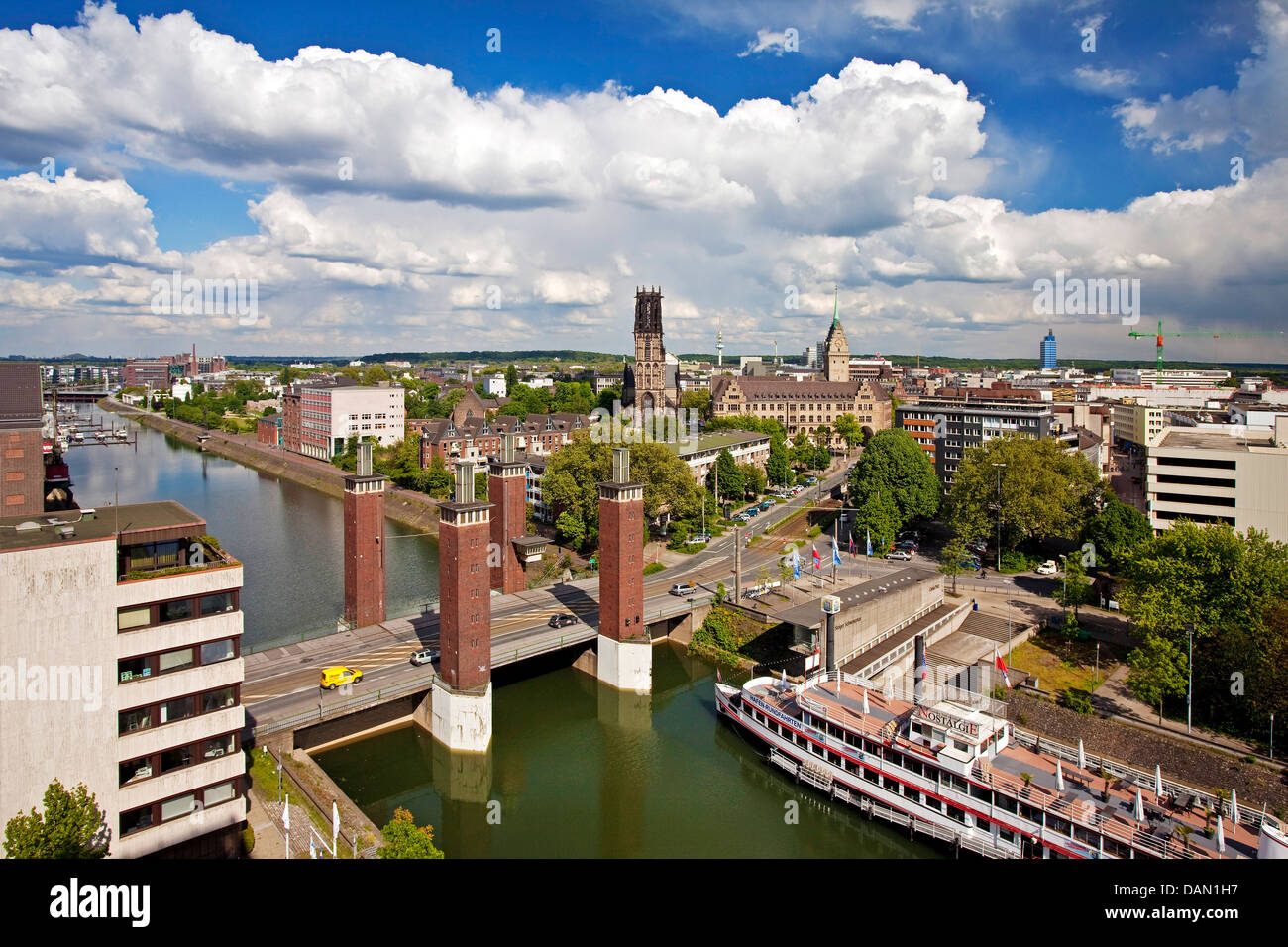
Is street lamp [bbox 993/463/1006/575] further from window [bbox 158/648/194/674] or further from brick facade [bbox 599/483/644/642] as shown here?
window [bbox 158/648/194/674]

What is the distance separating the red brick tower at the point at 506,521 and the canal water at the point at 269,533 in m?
5.29

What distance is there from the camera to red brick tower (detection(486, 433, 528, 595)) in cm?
4125

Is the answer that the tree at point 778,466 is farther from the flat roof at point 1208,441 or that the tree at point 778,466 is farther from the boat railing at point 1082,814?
the boat railing at point 1082,814

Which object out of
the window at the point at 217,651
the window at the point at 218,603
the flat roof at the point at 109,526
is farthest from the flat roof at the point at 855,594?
the flat roof at the point at 109,526

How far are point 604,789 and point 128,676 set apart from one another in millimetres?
15272

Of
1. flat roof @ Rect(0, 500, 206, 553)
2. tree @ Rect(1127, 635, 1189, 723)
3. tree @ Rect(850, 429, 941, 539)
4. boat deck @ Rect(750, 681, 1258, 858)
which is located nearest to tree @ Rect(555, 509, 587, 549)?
tree @ Rect(850, 429, 941, 539)

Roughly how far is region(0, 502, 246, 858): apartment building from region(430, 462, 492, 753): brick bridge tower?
8.62 metres

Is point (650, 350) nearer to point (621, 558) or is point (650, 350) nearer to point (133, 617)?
point (621, 558)

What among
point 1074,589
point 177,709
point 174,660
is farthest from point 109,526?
point 1074,589

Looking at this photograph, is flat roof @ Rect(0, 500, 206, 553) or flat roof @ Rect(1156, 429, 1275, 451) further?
flat roof @ Rect(1156, 429, 1275, 451)

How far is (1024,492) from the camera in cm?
4631

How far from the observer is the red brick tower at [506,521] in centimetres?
4125
